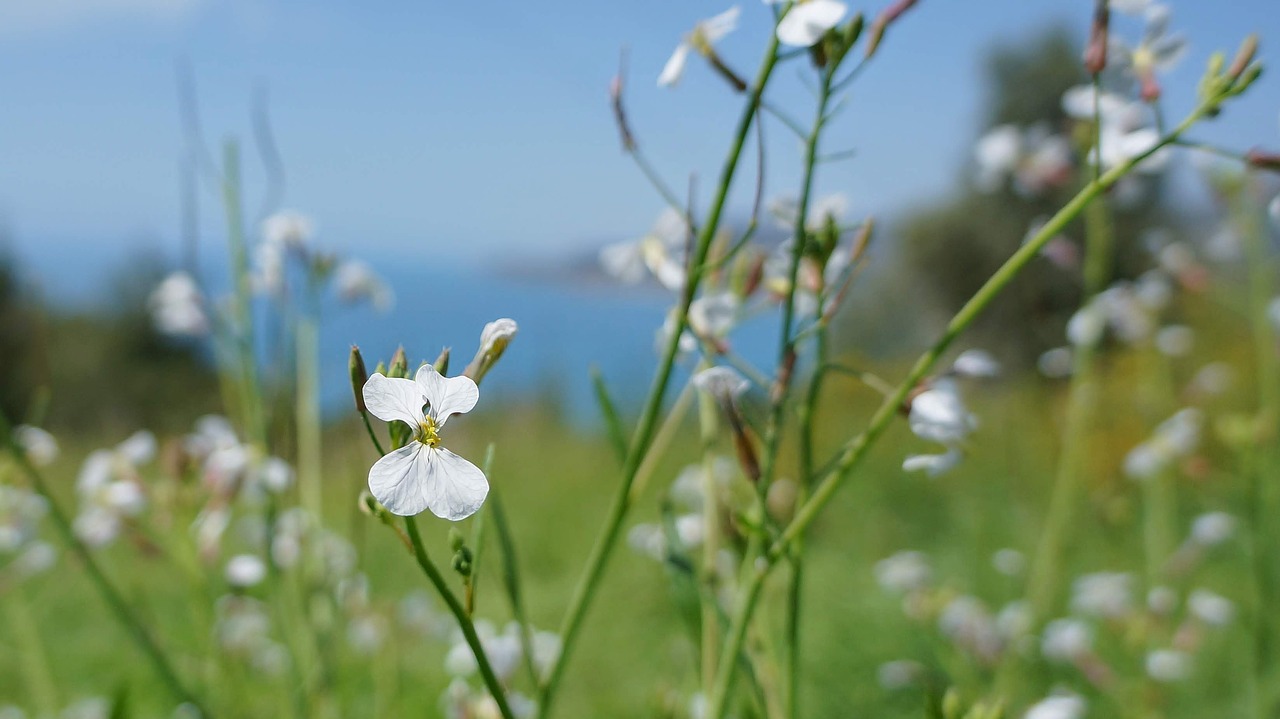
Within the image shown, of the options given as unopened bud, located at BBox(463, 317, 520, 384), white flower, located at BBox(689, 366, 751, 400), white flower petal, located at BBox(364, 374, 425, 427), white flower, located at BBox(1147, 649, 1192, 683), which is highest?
white flower, located at BBox(1147, 649, 1192, 683)

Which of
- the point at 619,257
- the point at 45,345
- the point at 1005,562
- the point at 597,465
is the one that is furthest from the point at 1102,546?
the point at 45,345

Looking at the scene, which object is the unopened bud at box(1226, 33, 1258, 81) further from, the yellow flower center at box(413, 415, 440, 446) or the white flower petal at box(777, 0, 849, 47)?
the yellow flower center at box(413, 415, 440, 446)

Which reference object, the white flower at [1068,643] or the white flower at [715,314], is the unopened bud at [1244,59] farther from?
the white flower at [1068,643]

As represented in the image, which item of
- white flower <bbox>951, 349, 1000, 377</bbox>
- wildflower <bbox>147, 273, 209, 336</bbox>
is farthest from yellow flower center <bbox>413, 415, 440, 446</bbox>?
wildflower <bbox>147, 273, 209, 336</bbox>

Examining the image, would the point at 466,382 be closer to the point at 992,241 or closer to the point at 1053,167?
the point at 1053,167

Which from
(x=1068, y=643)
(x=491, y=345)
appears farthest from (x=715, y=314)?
(x=1068, y=643)

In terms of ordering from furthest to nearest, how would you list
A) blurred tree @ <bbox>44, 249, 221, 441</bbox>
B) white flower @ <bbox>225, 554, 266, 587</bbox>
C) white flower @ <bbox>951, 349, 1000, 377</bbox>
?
blurred tree @ <bbox>44, 249, 221, 441</bbox> < white flower @ <bbox>225, 554, 266, 587</bbox> < white flower @ <bbox>951, 349, 1000, 377</bbox>

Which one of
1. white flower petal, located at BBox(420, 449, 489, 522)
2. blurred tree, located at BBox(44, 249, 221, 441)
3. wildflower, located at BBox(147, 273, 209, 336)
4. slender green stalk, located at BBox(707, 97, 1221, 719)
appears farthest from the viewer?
blurred tree, located at BBox(44, 249, 221, 441)
